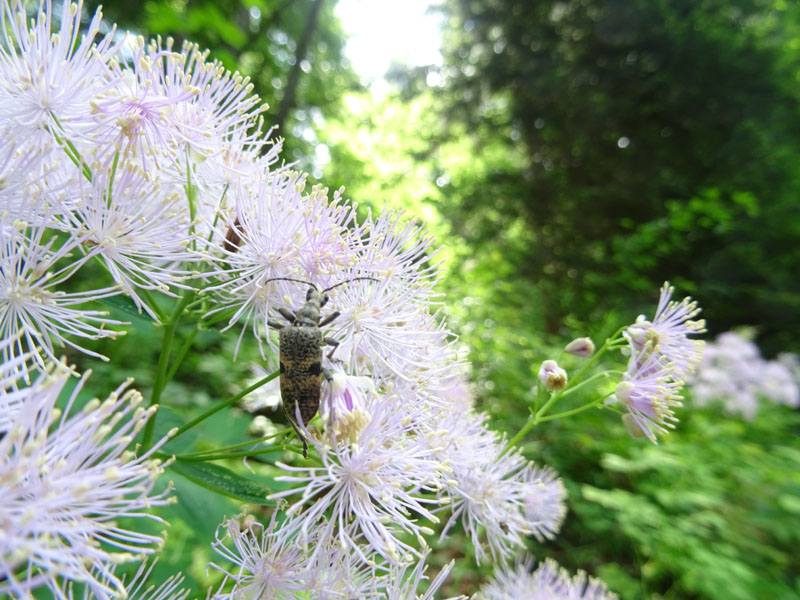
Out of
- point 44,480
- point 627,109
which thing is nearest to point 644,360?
point 44,480

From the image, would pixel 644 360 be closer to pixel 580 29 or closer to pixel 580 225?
pixel 580 225

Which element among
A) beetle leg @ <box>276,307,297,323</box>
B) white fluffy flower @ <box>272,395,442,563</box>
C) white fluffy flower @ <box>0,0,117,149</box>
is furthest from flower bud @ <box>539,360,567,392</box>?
white fluffy flower @ <box>0,0,117,149</box>

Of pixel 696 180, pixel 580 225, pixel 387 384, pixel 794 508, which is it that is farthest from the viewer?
pixel 580 225

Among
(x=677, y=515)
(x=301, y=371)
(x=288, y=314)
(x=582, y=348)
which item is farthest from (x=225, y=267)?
(x=677, y=515)

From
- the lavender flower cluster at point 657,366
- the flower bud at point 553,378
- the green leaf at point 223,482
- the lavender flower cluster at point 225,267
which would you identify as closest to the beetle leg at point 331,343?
the lavender flower cluster at point 225,267

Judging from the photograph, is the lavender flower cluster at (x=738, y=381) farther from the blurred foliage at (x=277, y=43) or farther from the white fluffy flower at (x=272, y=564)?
the white fluffy flower at (x=272, y=564)
